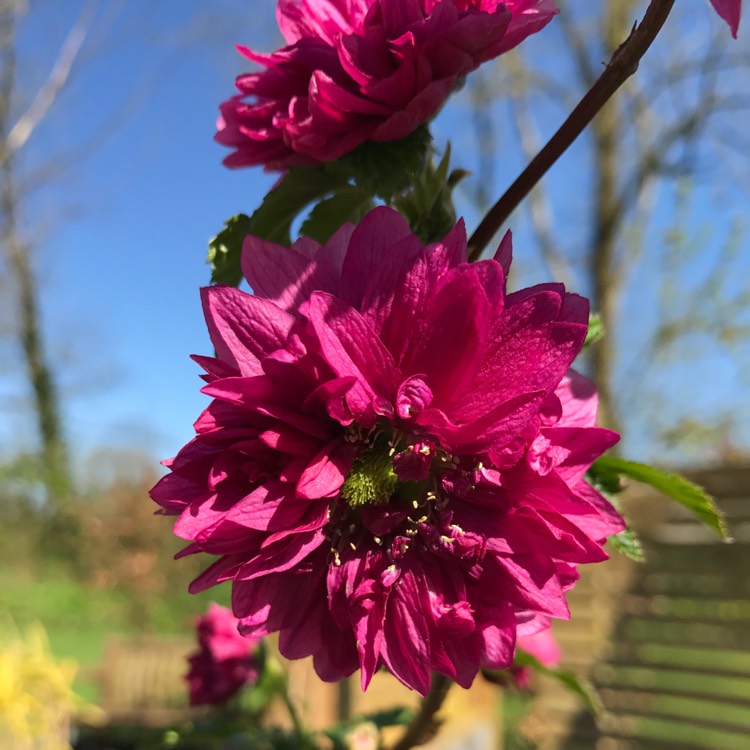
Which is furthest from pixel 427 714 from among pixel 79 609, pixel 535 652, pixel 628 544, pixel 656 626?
pixel 79 609

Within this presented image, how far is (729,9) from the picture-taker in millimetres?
376

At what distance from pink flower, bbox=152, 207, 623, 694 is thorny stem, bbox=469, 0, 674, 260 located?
2.8 inches

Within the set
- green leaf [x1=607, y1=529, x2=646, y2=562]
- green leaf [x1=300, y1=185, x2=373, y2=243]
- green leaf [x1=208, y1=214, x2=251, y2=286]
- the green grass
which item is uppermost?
green leaf [x1=300, y1=185, x2=373, y2=243]

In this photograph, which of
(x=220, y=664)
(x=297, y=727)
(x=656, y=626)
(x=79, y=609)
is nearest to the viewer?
(x=297, y=727)

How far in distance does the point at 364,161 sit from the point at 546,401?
0.68ft

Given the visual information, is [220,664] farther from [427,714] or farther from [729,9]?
[729,9]

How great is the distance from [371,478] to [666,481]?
26cm

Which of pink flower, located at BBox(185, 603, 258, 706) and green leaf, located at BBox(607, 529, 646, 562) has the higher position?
green leaf, located at BBox(607, 529, 646, 562)

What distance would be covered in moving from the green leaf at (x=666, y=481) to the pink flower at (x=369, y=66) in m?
0.29

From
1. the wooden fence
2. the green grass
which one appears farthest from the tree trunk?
the wooden fence

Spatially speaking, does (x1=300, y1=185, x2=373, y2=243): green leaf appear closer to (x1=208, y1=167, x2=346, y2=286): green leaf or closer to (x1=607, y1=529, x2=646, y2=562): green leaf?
(x1=208, y1=167, x2=346, y2=286): green leaf

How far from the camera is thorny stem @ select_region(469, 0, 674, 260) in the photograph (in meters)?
0.39

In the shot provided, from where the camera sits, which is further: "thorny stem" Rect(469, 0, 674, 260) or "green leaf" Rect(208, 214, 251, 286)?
"green leaf" Rect(208, 214, 251, 286)

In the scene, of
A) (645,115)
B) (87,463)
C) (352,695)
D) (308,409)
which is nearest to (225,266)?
(308,409)
